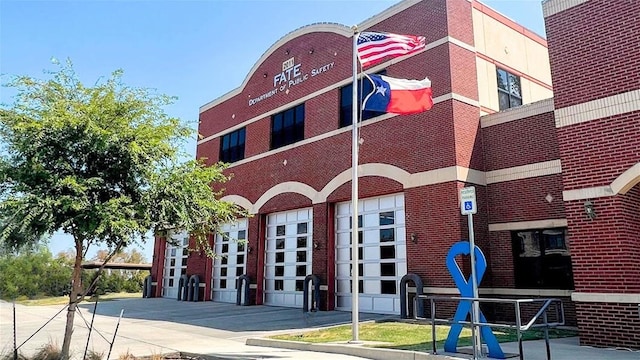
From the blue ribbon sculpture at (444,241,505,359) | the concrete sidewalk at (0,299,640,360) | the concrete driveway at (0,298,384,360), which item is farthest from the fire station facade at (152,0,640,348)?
the blue ribbon sculpture at (444,241,505,359)

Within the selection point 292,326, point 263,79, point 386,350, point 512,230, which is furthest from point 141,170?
point 263,79

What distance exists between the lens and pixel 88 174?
9.30 m

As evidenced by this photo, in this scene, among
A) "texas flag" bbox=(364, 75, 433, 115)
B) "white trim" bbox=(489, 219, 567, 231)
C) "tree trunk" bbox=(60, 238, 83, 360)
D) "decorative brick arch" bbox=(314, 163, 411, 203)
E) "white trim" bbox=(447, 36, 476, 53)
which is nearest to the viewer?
"tree trunk" bbox=(60, 238, 83, 360)

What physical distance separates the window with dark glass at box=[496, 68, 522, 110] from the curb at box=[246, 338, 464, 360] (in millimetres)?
12664

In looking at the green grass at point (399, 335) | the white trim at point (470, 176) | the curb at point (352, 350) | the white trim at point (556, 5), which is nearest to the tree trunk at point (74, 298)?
the curb at point (352, 350)

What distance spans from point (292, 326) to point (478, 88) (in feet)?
35.5

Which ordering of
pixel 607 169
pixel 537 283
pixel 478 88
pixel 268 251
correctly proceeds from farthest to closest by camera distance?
pixel 268 251
pixel 478 88
pixel 537 283
pixel 607 169

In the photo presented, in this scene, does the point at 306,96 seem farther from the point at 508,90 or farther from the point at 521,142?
the point at 521,142

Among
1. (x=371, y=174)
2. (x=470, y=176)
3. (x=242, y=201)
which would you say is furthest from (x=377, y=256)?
(x=242, y=201)

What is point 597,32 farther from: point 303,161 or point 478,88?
point 303,161

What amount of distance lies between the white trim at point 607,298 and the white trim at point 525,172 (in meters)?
5.44

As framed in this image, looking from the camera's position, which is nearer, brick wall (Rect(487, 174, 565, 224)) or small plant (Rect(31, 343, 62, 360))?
small plant (Rect(31, 343, 62, 360))

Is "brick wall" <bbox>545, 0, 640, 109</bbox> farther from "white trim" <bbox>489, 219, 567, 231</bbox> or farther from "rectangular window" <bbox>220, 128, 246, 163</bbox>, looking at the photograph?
"rectangular window" <bbox>220, 128, 246, 163</bbox>

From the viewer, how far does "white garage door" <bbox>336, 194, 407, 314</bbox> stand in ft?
57.6
